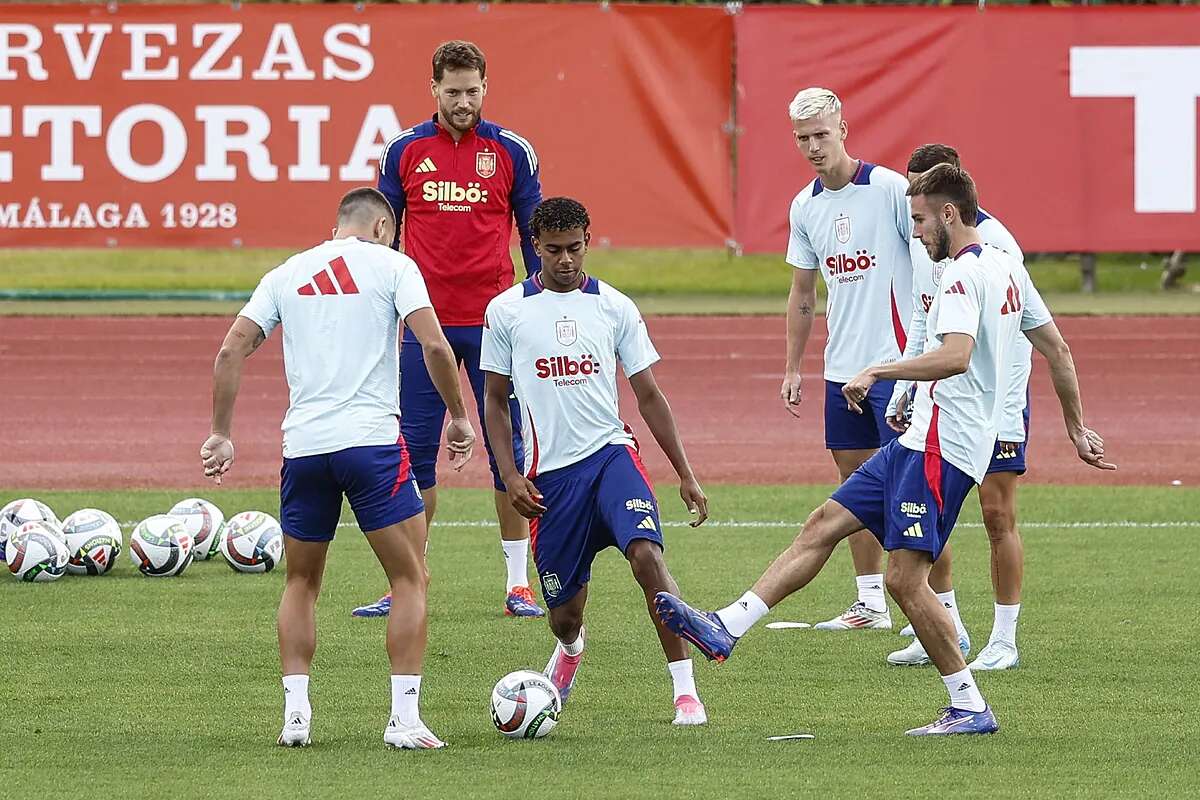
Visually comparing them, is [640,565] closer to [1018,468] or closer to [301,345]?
[301,345]

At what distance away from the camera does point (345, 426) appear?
6.59 m

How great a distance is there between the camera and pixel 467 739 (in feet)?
22.5

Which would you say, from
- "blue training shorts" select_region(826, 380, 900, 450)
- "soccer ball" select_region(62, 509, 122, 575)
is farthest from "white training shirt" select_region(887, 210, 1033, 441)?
"soccer ball" select_region(62, 509, 122, 575)

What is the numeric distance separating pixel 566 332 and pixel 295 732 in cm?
180

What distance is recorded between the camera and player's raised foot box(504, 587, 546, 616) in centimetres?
942

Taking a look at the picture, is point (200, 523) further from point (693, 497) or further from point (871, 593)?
point (693, 497)

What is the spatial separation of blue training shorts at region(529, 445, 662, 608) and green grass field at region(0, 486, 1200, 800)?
56cm

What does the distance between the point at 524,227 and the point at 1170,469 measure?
7758 mm

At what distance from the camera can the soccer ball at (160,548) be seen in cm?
1036

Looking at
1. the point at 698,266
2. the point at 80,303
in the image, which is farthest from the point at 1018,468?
the point at 698,266

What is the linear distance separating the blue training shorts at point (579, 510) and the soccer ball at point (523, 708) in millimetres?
460

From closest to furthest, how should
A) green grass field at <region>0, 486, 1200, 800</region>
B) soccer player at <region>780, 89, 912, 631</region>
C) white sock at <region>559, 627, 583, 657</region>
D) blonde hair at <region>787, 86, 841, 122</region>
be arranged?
green grass field at <region>0, 486, 1200, 800</region>
white sock at <region>559, 627, 583, 657</region>
blonde hair at <region>787, 86, 841, 122</region>
soccer player at <region>780, 89, 912, 631</region>

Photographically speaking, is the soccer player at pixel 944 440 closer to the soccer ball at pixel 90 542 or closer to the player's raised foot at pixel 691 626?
the player's raised foot at pixel 691 626

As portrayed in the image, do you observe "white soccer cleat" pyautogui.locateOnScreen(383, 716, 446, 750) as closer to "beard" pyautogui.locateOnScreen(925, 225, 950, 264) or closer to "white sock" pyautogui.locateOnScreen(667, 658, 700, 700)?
"white sock" pyautogui.locateOnScreen(667, 658, 700, 700)
